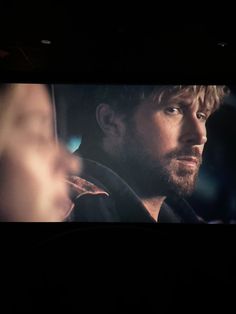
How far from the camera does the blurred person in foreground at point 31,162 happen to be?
3.75 meters

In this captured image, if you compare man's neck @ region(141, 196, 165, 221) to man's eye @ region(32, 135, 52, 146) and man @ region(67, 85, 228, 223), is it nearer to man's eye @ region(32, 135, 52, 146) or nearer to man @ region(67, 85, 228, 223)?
man @ region(67, 85, 228, 223)

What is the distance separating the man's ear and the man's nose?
0.68 metres

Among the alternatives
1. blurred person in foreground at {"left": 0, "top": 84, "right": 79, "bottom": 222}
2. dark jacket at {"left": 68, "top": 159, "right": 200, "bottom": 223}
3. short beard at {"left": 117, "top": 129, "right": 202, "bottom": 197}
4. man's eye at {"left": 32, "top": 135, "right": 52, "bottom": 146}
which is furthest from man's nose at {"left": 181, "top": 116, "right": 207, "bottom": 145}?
man's eye at {"left": 32, "top": 135, "right": 52, "bottom": 146}

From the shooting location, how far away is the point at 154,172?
3801mm

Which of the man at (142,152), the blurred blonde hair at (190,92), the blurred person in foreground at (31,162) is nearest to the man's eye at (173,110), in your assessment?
the man at (142,152)

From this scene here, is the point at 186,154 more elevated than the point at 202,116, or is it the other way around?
the point at 202,116

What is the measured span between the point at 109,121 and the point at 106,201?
0.87m

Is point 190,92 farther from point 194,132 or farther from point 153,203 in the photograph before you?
point 153,203

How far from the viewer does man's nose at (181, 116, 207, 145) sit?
3.81 meters

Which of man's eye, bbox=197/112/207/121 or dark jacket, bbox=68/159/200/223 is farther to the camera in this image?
man's eye, bbox=197/112/207/121

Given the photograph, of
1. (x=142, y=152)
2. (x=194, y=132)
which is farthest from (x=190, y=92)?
(x=142, y=152)

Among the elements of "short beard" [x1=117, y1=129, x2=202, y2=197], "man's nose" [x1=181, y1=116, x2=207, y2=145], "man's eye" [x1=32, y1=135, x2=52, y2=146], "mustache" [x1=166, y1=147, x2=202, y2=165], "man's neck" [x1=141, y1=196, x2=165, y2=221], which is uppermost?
"man's nose" [x1=181, y1=116, x2=207, y2=145]
